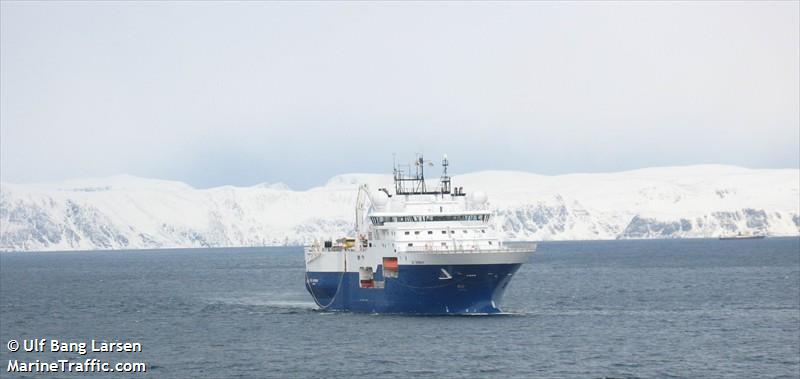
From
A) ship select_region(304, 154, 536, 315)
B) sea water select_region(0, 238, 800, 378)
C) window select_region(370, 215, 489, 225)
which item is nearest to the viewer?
sea water select_region(0, 238, 800, 378)

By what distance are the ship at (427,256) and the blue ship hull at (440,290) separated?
0.06 metres

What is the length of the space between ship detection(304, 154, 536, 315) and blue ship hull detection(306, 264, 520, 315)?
0.06 m

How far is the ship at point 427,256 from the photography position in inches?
2970

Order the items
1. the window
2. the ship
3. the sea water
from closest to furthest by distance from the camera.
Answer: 1. the sea water
2. the ship
3. the window

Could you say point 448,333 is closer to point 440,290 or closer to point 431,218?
point 440,290

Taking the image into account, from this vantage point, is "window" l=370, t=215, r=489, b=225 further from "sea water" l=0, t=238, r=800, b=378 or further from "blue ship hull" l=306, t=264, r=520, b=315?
"sea water" l=0, t=238, r=800, b=378

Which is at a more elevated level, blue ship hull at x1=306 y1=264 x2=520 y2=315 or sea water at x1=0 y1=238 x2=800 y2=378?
blue ship hull at x1=306 y1=264 x2=520 y2=315

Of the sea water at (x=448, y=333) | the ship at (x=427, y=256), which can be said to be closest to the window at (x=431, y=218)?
the ship at (x=427, y=256)

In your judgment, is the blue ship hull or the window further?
the window

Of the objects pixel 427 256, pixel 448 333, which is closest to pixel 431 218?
pixel 427 256

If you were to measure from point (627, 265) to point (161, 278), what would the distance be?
68169mm

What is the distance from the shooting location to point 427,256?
247ft

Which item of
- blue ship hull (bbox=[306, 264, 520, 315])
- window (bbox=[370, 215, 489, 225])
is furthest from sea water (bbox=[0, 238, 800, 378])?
window (bbox=[370, 215, 489, 225])

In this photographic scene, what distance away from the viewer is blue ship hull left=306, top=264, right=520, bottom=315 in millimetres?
75500
